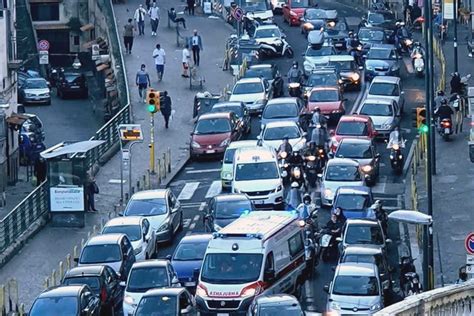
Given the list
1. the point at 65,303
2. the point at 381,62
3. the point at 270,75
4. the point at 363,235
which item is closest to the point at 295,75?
the point at 270,75

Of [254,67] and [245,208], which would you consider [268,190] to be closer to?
[245,208]

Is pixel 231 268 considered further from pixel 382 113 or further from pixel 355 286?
pixel 382 113

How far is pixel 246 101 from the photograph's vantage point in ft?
211

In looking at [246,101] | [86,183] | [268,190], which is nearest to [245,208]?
[268,190]

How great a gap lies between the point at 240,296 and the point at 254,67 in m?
29.4

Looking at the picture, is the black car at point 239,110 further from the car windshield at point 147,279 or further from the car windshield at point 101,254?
the car windshield at point 147,279

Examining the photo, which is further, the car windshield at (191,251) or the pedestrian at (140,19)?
the pedestrian at (140,19)

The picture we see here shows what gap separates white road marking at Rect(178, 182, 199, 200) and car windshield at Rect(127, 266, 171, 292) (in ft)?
42.7

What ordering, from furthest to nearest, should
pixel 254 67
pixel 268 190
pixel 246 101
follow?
pixel 254 67, pixel 246 101, pixel 268 190

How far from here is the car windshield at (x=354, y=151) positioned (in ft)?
178

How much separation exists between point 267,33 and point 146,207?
28290 millimetres

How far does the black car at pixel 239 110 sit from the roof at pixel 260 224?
16.6 m

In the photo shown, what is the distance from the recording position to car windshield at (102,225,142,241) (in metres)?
46.0

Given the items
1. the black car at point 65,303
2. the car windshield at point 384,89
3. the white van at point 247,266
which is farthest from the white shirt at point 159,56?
the black car at point 65,303
